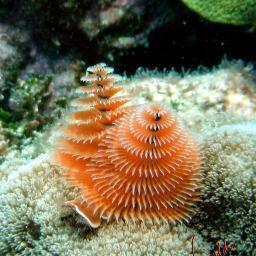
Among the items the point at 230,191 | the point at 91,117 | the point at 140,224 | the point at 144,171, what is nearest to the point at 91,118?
the point at 91,117

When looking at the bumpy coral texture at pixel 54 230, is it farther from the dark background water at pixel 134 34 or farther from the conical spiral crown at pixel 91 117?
the dark background water at pixel 134 34

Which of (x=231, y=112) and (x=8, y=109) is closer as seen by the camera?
(x=231, y=112)

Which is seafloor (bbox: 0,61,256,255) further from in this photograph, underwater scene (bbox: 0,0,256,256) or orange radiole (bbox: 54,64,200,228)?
orange radiole (bbox: 54,64,200,228)

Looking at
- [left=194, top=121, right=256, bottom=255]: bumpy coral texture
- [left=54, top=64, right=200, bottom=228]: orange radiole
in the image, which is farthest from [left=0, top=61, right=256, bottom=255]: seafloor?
[left=54, top=64, right=200, bottom=228]: orange radiole

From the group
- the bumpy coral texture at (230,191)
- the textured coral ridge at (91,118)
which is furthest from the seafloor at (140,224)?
the textured coral ridge at (91,118)

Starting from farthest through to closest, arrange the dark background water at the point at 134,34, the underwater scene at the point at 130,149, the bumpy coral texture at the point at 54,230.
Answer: the dark background water at the point at 134,34 < the bumpy coral texture at the point at 54,230 < the underwater scene at the point at 130,149

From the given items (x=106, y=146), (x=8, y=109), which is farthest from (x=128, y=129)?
(x=8, y=109)

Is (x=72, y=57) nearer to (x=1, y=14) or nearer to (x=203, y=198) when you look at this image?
(x=1, y=14)
